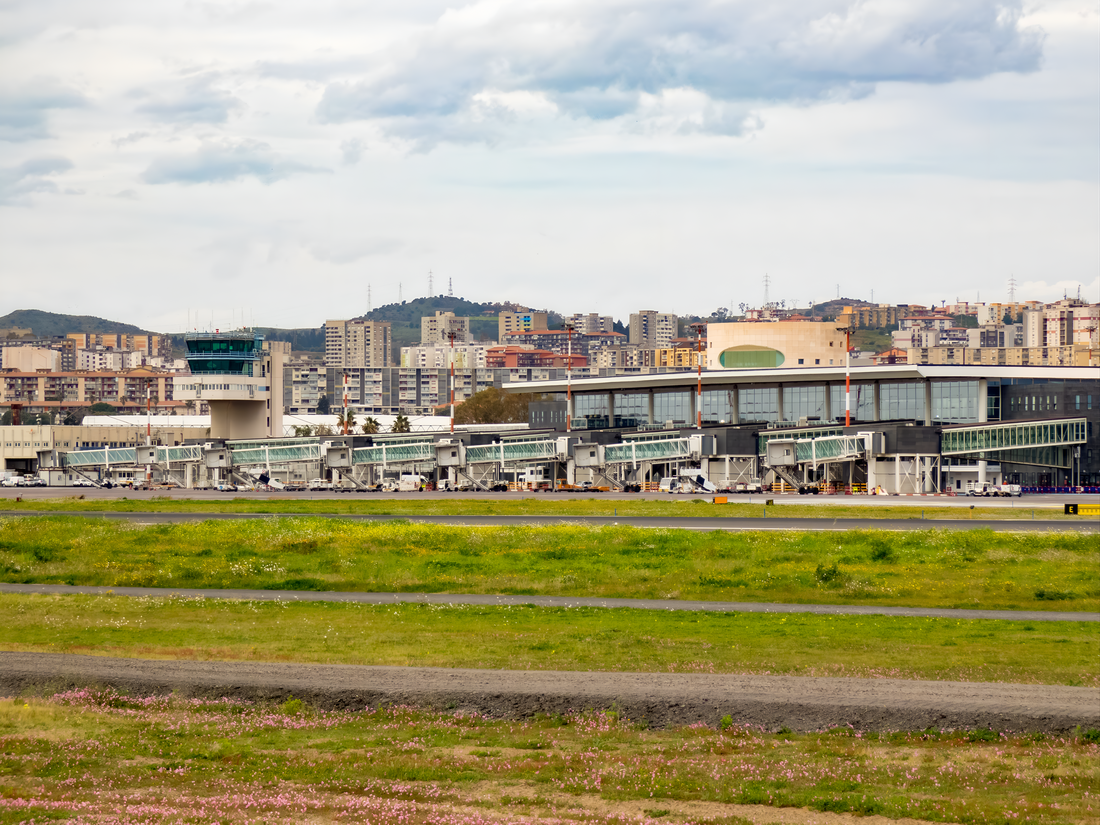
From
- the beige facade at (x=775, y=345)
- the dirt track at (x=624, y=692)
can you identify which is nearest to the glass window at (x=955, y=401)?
the beige facade at (x=775, y=345)

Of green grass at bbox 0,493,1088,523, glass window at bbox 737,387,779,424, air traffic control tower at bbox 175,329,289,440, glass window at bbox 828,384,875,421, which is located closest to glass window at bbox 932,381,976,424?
glass window at bbox 828,384,875,421

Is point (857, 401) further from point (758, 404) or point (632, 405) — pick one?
point (632, 405)

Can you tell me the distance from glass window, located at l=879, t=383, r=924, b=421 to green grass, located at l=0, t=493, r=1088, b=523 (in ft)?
142

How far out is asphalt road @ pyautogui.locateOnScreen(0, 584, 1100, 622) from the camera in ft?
116

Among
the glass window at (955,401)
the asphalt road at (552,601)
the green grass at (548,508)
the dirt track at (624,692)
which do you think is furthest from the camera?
the glass window at (955,401)

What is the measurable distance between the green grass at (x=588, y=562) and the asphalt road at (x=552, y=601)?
118 centimetres

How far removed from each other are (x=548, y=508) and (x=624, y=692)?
56579mm

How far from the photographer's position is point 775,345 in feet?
564

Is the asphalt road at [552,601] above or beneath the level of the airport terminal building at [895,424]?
beneath

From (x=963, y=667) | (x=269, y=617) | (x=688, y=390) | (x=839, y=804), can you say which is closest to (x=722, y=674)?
(x=963, y=667)

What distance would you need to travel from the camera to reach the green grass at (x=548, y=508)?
7475 centimetres

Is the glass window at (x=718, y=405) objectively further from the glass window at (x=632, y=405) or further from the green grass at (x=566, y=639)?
the green grass at (x=566, y=639)

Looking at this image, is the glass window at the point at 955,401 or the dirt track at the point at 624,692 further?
the glass window at the point at 955,401

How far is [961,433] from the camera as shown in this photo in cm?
11338
